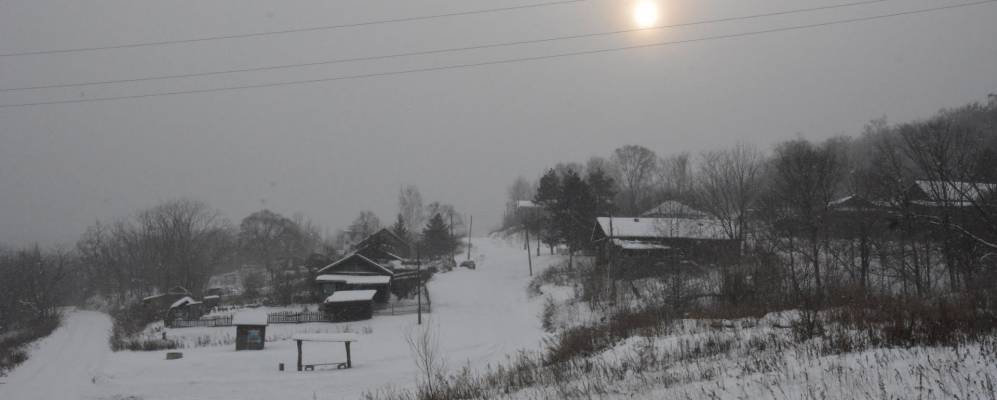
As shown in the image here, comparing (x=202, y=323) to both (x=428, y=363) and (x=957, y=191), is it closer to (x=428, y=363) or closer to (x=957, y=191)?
(x=428, y=363)

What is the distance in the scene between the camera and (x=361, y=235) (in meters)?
82.8

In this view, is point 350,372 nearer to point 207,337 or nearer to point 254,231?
point 207,337

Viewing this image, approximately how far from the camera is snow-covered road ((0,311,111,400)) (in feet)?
70.2

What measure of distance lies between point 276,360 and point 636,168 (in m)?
69.7

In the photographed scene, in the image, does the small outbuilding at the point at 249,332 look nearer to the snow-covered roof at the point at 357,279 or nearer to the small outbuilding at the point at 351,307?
the small outbuilding at the point at 351,307

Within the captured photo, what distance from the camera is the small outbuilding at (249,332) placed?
2828 cm

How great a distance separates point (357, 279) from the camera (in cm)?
4488

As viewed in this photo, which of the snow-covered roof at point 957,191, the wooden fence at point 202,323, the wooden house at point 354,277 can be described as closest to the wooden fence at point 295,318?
the wooden fence at point 202,323

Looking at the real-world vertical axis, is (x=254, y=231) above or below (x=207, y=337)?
above

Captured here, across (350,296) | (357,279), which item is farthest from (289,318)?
(357,279)

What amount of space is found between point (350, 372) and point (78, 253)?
105782 millimetres

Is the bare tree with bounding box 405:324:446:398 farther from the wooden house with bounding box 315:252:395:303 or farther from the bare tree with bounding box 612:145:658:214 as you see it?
the bare tree with bounding box 612:145:658:214

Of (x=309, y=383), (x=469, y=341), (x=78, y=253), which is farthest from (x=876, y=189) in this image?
(x=78, y=253)

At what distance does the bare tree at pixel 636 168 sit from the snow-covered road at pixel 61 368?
6836cm
